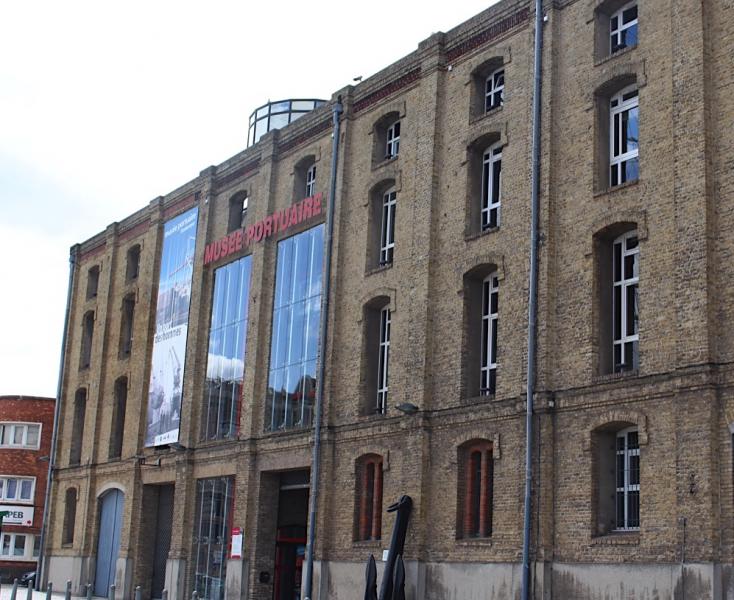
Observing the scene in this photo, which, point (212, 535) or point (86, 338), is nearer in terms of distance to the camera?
point (212, 535)

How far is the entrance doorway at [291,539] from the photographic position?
33.6 meters

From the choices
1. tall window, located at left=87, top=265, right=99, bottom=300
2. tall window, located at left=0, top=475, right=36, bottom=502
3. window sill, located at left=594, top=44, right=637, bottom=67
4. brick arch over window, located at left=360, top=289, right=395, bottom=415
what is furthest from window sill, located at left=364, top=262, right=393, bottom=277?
tall window, located at left=0, top=475, right=36, bottom=502

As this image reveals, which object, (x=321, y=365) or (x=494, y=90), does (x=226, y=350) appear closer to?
(x=321, y=365)

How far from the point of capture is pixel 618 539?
22562 millimetres

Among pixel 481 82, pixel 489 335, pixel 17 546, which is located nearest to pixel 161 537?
pixel 489 335

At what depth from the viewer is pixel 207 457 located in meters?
36.9

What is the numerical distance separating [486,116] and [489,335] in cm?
548

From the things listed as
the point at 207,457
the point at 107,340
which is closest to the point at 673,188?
the point at 207,457

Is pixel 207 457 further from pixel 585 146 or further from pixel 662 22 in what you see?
pixel 662 22

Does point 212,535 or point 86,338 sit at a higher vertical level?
point 86,338

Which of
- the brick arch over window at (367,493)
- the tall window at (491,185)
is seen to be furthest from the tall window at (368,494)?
the tall window at (491,185)

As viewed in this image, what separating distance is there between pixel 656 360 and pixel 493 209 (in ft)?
23.6

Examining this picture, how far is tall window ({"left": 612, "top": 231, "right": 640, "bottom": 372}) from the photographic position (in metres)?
23.8

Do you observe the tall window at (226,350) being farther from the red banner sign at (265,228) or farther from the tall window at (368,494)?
the tall window at (368,494)
